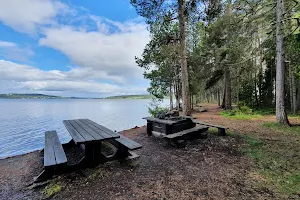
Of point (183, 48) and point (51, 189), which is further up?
point (183, 48)

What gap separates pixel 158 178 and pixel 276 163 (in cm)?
252

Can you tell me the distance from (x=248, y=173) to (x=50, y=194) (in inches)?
136

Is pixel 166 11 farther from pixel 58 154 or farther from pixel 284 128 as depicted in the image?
pixel 58 154

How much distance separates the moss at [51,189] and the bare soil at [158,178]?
0.20 feet

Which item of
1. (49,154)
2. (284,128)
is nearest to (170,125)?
(49,154)

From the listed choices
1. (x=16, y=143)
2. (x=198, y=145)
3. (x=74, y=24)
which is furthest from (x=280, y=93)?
(x=74, y=24)

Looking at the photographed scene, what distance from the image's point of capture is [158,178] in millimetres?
3227

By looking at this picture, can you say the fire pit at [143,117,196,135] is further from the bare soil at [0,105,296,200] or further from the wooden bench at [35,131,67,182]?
A: the wooden bench at [35,131,67,182]

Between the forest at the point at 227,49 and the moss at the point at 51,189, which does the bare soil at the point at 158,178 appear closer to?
the moss at the point at 51,189

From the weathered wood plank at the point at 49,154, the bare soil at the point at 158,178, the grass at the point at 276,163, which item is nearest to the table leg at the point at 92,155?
the bare soil at the point at 158,178

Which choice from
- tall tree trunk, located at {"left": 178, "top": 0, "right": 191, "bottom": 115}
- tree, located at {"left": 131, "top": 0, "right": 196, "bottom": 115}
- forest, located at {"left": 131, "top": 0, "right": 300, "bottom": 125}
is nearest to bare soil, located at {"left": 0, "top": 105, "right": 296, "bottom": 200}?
tall tree trunk, located at {"left": 178, "top": 0, "right": 191, "bottom": 115}

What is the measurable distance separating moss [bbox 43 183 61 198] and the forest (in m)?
6.64

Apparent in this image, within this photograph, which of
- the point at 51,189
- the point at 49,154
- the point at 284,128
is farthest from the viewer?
the point at 284,128

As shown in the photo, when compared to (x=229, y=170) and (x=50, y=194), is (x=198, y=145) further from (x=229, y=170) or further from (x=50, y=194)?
(x=50, y=194)
